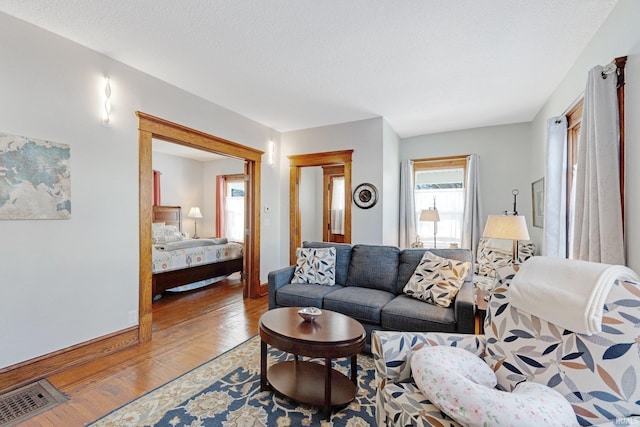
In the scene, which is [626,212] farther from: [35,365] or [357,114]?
[35,365]

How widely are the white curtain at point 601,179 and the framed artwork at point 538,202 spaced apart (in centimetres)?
192

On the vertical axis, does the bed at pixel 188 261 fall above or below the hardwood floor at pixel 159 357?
above

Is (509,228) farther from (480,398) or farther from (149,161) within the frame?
(149,161)

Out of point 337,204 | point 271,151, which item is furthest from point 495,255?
point 271,151

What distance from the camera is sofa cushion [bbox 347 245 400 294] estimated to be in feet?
10.0

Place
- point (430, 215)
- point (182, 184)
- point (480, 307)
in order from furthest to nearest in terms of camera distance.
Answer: point (182, 184) < point (430, 215) < point (480, 307)

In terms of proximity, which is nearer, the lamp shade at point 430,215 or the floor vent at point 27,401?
the floor vent at point 27,401

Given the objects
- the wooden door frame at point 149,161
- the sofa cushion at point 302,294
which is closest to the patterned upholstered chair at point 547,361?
the sofa cushion at point 302,294

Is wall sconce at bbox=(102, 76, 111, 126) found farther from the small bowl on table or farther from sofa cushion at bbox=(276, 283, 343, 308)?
the small bowl on table

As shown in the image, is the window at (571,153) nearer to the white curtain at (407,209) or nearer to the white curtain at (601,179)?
the white curtain at (601,179)

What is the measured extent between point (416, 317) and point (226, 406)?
1.50 meters

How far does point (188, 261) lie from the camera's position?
14.8ft

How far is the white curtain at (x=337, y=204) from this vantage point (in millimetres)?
6445

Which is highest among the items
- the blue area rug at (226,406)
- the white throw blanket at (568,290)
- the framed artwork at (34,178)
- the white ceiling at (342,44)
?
the white ceiling at (342,44)
